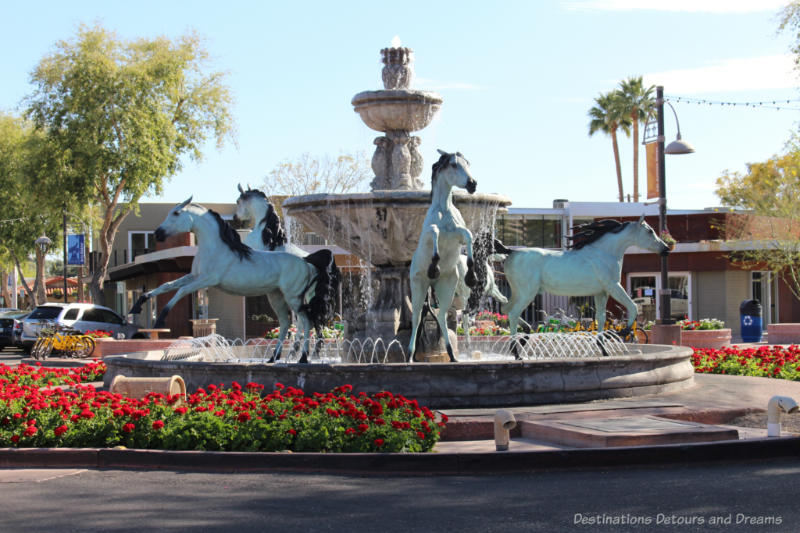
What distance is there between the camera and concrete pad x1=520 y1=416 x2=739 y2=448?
864 centimetres

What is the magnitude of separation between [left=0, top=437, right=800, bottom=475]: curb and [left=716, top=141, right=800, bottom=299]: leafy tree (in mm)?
25532

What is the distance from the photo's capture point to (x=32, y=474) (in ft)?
27.2

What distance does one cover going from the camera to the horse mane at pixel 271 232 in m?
14.1

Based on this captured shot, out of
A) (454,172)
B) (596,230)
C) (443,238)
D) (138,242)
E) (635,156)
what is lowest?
(443,238)

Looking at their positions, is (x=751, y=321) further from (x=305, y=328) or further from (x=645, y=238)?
(x=305, y=328)

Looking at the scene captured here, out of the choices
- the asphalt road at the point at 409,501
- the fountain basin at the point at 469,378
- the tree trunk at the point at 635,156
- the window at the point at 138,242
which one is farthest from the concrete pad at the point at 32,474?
the tree trunk at the point at 635,156

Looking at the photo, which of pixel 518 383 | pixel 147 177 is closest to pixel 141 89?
pixel 147 177

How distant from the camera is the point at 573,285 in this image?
552 inches

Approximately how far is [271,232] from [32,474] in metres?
6.40

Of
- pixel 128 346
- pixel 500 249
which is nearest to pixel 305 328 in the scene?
pixel 500 249

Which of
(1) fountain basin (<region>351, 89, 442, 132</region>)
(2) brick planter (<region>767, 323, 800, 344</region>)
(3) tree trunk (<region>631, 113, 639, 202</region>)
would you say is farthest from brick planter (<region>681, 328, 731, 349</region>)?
(3) tree trunk (<region>631, 113, 639, 202</region>)

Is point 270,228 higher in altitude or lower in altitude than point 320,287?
higher

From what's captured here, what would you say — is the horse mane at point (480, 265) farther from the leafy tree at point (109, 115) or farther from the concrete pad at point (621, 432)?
the leafy tree at point (109, 115)

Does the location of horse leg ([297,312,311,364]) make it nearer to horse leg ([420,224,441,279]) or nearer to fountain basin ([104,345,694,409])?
fountain basin ([104,345,694,409])
